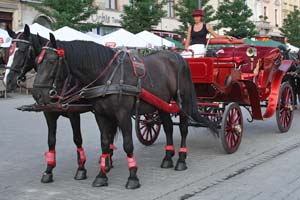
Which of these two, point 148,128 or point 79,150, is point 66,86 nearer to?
point 79,150

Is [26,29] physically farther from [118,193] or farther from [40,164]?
[40,164]

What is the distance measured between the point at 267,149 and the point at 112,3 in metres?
28.7

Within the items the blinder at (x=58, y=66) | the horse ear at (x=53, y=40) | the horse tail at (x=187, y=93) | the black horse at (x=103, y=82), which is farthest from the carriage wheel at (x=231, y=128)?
the horse ear at (x=53, y=40)

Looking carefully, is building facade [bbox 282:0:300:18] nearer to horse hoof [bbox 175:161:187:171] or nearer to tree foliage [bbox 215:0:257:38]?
tree foliage [bbox 215:0:257:38]

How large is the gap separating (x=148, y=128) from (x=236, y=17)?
28.2 m

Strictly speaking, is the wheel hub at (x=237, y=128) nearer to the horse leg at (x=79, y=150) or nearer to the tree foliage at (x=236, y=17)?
the horse leg at (x=79, y=150)

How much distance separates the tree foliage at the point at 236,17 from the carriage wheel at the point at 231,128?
2762 centimetres

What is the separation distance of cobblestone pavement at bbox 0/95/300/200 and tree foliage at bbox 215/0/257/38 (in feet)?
84.9

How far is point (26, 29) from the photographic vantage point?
17.6ft

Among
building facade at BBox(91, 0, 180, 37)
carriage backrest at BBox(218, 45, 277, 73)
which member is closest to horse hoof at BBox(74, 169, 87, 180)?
carriage backrest at BBox(218, 45, 277, 73)

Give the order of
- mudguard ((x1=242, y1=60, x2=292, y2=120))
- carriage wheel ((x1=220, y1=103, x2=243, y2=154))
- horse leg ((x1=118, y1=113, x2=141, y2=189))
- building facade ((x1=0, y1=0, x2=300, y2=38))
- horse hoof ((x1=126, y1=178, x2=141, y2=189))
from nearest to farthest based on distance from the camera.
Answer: horse leg ((x1=118, y1=113, x2=141, y2=189)) → horse hoof ((x1=126, y1=178, x2=141, y2=189)) → carriage wheel ((x1=220, y1=103, x2=243, y2=154)) → mudguard ((x1=242, y1=60, x2=292, y2=120)) → building facade ((x1=0, y1=0, x2=300, y2=38))

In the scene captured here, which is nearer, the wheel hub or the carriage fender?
Result: the wheel hub

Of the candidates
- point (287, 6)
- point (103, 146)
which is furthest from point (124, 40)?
point (287, 6)

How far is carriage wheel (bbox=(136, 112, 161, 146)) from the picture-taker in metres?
8.41
